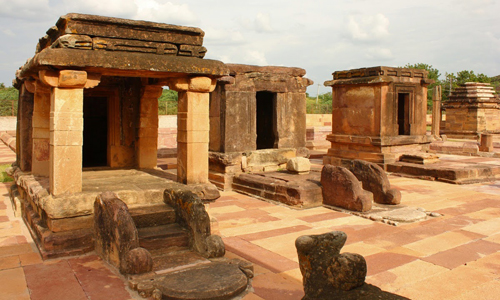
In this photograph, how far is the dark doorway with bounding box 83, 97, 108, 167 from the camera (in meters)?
9.20

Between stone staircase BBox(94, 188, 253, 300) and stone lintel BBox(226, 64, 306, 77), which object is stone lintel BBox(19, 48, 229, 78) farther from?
stone lintel BBox(226, 64, 306, 77)

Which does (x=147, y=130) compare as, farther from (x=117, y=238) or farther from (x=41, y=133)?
(x=117, y=238)

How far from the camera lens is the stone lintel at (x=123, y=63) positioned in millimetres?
4816

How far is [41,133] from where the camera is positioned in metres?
6.85

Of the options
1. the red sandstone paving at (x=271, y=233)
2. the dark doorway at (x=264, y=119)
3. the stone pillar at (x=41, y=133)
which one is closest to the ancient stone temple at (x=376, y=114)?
the dark doorway at (x=264, y=119)

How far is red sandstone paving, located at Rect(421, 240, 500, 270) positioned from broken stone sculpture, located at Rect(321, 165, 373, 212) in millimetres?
1932

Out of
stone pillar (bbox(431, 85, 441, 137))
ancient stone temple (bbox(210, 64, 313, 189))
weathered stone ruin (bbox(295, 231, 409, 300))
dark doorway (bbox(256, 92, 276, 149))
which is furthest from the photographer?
stone pillar (bbox(431, 85, 441, 137))

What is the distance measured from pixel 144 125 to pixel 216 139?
2511mm

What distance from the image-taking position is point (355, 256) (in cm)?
289

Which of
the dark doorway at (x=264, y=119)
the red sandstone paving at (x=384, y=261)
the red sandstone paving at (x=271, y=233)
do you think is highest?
the dark doorway at (x=264, y=119)

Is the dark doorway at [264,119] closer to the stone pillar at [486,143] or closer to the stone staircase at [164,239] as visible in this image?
the stone staircase at [164,239]

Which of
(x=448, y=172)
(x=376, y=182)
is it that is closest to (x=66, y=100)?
(x=376, y=182)

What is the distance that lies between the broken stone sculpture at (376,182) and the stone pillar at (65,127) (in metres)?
5.11

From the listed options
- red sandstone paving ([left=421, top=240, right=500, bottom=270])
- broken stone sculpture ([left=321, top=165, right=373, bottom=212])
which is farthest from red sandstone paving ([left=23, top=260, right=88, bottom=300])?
broken stone sculpture ([left=321, top=165, right=373, bottom=212])
